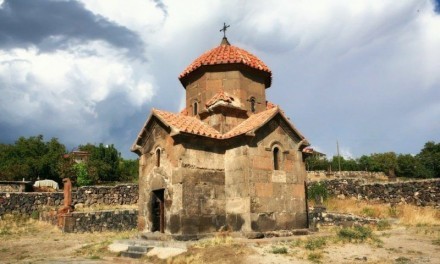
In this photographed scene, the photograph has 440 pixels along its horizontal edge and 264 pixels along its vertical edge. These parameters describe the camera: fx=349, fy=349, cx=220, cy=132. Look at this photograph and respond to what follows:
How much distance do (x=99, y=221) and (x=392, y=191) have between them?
14808mm

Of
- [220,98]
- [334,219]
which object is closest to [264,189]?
[220,98]

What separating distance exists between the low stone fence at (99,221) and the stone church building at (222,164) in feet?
22.7

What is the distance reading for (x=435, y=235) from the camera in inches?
394

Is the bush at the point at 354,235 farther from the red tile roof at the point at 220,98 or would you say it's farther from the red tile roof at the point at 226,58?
the red tile roof at the point at 226,58

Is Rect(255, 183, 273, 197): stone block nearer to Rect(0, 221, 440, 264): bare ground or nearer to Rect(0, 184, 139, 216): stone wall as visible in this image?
Rect(0, 221, 440, 264): bare ground

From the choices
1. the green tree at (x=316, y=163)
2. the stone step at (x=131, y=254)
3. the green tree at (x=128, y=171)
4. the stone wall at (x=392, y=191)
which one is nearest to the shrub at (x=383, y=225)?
the stone wall at (x=392, y=191)

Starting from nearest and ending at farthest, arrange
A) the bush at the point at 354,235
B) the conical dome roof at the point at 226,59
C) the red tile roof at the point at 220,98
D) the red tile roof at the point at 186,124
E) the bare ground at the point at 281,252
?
the bare ground at the point at 281,252 → the bush at the point at 354,235 → the red tile roof at the point at 186,124 → the red tile roof at the point at 220,98 → the conical dome roof at the point at 226,59

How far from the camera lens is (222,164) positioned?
34.7 ft

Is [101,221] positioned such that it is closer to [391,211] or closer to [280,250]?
[280,250]

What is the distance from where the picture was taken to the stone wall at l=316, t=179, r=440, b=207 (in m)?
16.4

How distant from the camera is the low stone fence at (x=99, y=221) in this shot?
17.2 meters

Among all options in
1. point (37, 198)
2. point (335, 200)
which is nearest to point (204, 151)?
point (335, 200)

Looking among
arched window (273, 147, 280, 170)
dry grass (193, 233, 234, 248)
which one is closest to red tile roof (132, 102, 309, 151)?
arched window (273, 147, 280, 170)

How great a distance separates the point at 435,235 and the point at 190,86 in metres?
9.04
